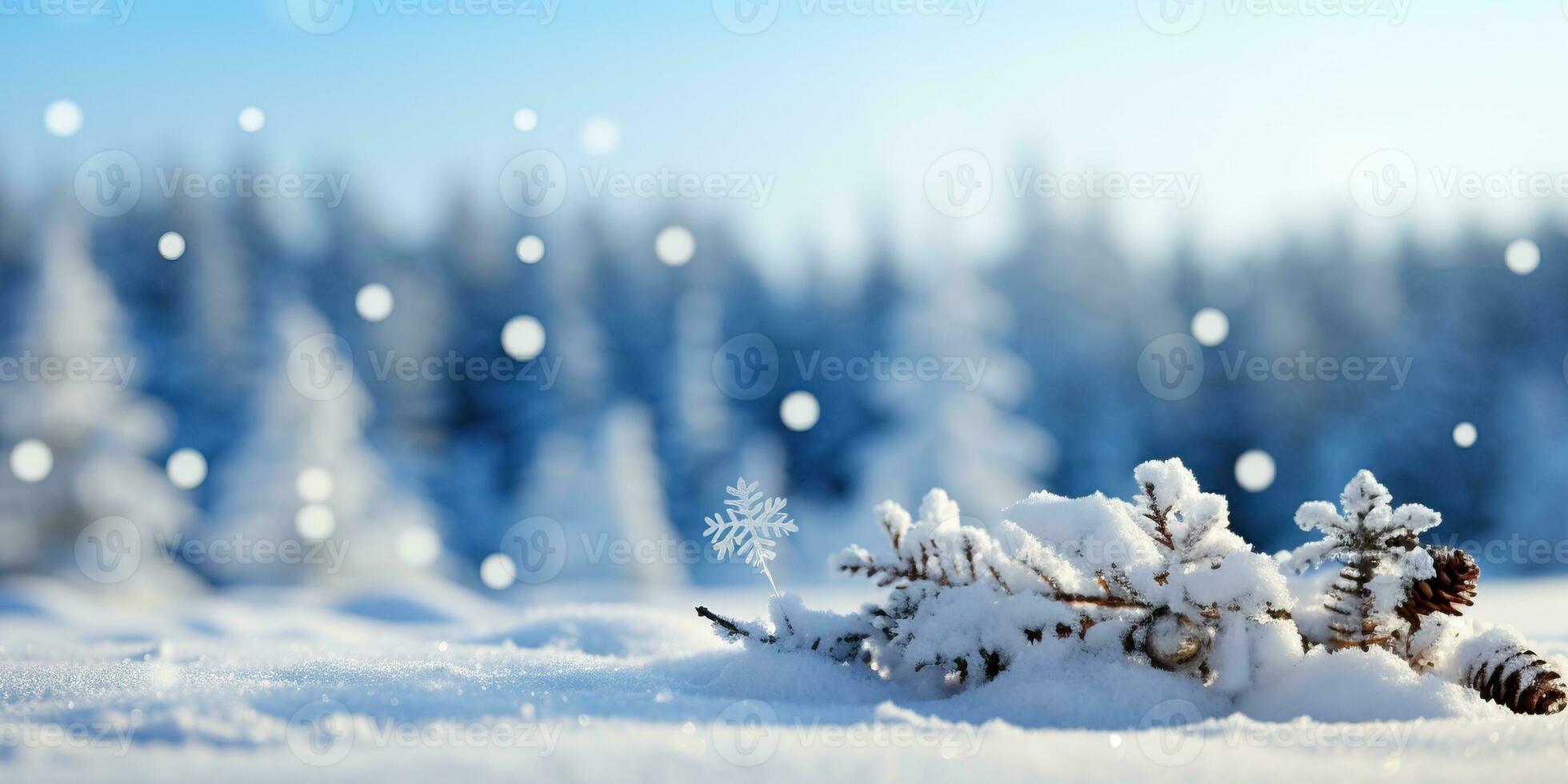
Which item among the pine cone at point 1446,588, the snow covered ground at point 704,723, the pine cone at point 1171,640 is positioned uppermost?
the pine cone at point 1446,588

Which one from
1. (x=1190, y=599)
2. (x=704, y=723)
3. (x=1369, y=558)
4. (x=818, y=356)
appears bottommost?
(x=704, y=723)

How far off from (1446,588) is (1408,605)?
0.28 feet

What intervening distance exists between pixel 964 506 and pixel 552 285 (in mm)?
11594

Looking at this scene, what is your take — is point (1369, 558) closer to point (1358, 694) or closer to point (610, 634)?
point (1358, 694)

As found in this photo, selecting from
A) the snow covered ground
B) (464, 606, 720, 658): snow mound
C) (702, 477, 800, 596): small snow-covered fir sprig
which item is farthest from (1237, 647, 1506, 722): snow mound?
(464, 606, 720, 658): snow mound

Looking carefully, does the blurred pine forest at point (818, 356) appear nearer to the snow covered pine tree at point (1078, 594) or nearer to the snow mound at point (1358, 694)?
the snow covered pine tree at point (1078, 594)

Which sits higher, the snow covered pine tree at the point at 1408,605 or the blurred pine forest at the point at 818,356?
the blurred pine forest at the point at 818,356

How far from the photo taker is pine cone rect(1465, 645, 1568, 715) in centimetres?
227

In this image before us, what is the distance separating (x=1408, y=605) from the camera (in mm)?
2326

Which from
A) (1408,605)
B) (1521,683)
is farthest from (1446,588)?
(1521,683)

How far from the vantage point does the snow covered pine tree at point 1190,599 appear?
7.46 feet

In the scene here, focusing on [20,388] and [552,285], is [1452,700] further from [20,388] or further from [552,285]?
[552,285]

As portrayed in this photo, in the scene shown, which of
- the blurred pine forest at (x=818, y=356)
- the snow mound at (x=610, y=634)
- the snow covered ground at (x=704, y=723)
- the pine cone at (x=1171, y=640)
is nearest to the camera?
the snow covered ground at (x=704, y=723)

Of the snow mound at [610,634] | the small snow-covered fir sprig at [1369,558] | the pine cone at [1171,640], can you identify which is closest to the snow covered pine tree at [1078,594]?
the pine cone at [1171,640]
